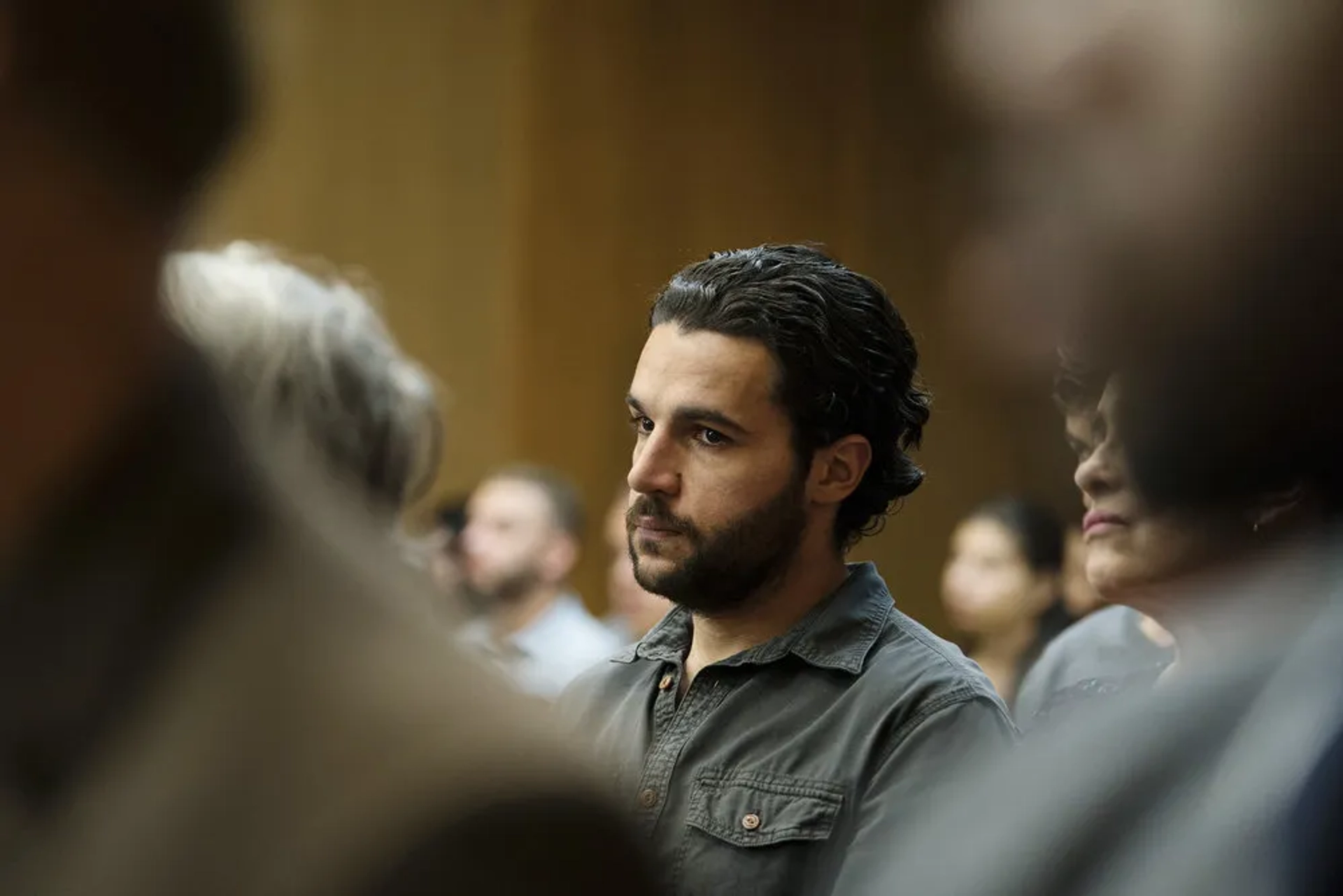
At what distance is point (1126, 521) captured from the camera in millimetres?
529

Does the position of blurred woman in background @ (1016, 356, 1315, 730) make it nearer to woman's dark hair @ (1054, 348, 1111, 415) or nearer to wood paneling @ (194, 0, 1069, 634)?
woman's dark hair @ (1054, 348, 1111, 415)

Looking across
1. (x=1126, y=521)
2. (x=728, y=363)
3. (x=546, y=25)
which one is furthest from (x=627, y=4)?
(x=1126, y=521)

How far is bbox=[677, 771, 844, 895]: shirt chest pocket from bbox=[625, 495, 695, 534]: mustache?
292 mm

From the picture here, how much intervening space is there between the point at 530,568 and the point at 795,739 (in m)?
3.17

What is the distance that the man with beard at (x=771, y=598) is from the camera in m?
1.63

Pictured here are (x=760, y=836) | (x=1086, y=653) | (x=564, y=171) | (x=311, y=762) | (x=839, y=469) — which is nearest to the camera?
(x=311, y=762)

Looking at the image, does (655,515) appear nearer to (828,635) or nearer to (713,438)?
(713,438)

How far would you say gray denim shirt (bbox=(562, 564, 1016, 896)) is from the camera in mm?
1603

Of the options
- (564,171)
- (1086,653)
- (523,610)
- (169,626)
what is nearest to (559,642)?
(523,610)

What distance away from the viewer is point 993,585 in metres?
4.07

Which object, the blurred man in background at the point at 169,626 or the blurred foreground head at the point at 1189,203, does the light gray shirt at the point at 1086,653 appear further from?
the blurred man in background at the point at 169,626

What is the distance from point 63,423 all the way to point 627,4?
6.71m

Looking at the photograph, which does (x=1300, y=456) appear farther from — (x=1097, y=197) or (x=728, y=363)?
(x=728, y=363)

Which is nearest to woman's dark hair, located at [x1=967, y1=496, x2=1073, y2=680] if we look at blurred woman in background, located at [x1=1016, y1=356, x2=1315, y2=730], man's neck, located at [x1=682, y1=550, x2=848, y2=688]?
man's neck, located at [x1=682, y1=550, x2=848, y2=688]
